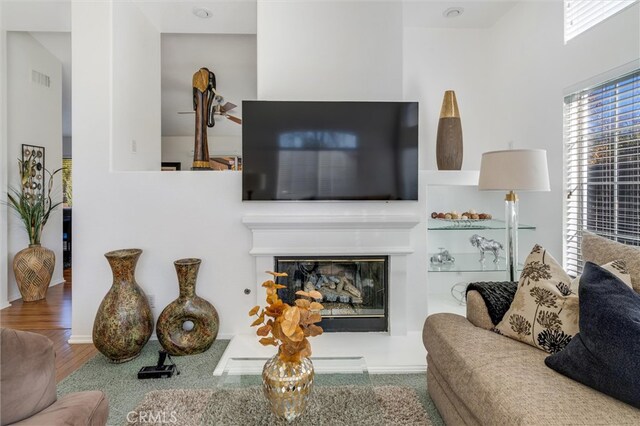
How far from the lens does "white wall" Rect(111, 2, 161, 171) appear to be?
2.65m

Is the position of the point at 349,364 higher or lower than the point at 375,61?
lower

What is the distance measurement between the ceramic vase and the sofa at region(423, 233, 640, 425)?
13.4 ft

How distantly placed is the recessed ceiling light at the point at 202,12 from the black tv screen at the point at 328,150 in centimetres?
117

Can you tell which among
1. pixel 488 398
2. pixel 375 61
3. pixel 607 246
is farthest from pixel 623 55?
pixel 488 398

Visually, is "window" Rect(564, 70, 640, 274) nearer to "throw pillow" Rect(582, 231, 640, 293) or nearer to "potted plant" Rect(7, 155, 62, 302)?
"throw pillow" Rect(582, 231, 640, 293)

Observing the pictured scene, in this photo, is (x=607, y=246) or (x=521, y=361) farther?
(x=607, y=246)

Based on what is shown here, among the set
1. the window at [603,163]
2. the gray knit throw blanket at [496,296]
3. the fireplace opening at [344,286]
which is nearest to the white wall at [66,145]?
the fireplace opening at [344,286]

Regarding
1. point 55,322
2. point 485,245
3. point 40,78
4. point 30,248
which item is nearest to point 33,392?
point 55,322

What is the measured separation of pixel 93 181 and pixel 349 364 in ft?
7.96

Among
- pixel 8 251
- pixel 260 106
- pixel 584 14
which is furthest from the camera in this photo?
pixel 8 251

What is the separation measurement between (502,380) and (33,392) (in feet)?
5.26

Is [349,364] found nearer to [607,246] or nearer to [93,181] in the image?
[607,246]

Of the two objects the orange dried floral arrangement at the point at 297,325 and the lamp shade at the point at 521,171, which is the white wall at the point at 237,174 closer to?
the lamp shade at the point at 521,171

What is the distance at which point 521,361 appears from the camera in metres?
1.33
